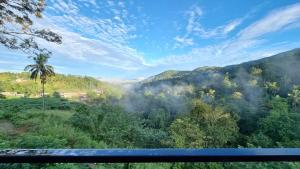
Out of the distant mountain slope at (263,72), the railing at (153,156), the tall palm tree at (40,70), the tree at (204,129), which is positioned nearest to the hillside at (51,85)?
the tall palm tree at (40,70)

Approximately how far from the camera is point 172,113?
34.0 m

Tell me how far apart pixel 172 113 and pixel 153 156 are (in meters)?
33.6

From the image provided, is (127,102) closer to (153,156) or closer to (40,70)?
(40,70)

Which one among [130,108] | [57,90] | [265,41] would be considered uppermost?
[265,41]

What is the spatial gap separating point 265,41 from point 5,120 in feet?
78.9

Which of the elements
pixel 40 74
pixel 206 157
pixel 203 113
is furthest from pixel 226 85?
pixel 206 157

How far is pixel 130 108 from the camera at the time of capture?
37438 millimetres

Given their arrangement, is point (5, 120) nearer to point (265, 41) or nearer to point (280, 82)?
point (265, 41)

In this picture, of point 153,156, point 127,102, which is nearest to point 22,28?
point 153,156

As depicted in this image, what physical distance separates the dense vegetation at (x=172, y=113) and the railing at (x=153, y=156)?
0.14 meters

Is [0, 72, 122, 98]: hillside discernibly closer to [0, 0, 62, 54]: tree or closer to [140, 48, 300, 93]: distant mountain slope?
[0, 0, 62, 54]: tree

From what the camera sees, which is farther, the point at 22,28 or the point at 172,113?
the point at 172,113

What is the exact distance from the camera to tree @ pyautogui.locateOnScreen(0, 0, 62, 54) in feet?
22.3

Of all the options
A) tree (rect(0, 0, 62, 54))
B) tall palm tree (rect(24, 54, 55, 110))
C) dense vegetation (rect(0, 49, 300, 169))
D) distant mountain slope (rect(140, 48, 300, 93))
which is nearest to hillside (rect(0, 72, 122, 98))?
dense vegetation (rect(0, 49, 300, 169))
